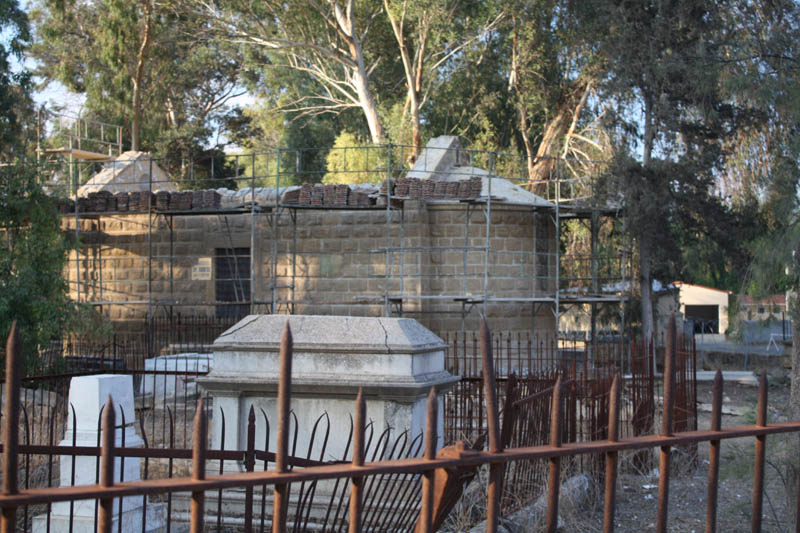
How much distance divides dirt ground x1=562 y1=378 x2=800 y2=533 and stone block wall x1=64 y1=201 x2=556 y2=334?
28.0ft

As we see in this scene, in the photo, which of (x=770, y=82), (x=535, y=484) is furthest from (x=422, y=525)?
(x=770, y=82)

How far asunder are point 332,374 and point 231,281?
1393 centimetres

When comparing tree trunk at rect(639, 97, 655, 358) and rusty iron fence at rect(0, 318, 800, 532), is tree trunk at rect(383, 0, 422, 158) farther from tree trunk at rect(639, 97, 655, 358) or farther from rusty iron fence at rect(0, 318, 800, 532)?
rusty iron fence at rect(0, 318, 800, 532)

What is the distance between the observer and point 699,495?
27.0ft

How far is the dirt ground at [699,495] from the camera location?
270 inches

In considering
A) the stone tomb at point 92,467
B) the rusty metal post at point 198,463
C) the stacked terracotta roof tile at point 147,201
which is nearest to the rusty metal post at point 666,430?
the rusty metal post at point 198,463

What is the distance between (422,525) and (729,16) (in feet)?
67.2

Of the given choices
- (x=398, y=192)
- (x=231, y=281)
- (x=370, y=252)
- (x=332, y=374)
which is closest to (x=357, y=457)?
(x=332, y=374)

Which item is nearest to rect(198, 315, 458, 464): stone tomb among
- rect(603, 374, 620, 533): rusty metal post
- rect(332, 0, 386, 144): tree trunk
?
rect(603, 374, 620, 533): rusty metal post

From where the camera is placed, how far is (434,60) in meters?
31.8

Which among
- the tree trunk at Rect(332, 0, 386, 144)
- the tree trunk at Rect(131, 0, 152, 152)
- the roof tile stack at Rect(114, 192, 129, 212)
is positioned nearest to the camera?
the roof tile stack at Rect(114, 192, 129, 212)

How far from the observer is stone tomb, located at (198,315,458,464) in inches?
240

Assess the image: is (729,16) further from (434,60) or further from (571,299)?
(434,60)

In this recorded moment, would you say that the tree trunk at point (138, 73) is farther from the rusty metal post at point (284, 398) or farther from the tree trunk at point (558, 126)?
the rusty metal post at point (284, 398)
